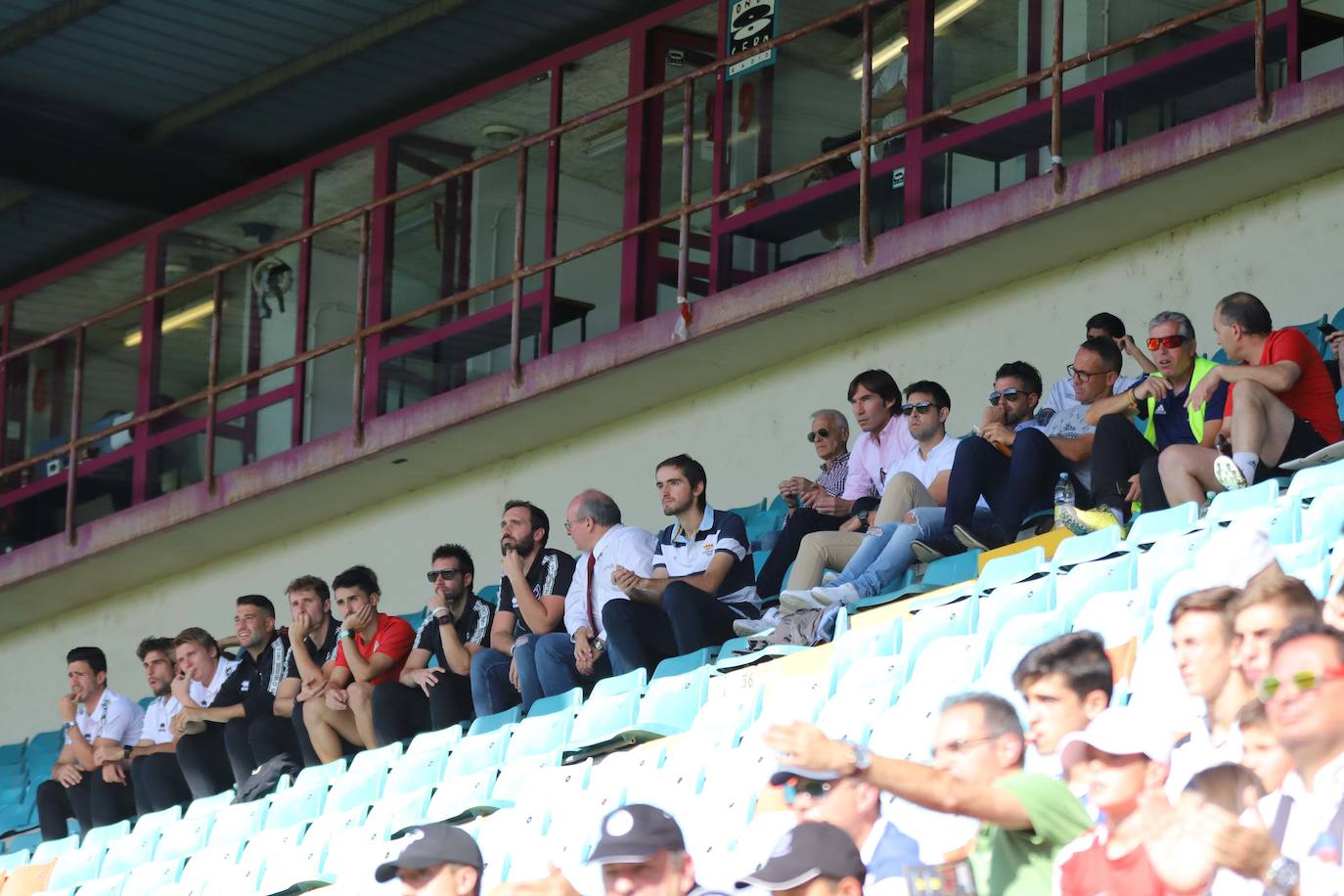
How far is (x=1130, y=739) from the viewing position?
361 centimetres

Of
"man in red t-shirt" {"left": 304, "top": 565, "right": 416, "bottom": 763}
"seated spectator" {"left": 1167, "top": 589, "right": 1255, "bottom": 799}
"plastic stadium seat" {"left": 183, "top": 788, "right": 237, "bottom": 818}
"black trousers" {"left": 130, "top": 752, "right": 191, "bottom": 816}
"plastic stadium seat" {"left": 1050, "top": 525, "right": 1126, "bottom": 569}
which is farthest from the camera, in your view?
"black trousers" {"left": 130, "top": 752, "right": 191, "bottom": 816}

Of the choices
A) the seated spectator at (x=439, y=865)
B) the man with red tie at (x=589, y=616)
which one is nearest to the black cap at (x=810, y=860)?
the seated spectator at (x=439, y=865)

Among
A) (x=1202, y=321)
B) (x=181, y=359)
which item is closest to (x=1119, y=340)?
(x=1202, y=321)

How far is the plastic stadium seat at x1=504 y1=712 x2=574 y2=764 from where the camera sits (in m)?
6.96

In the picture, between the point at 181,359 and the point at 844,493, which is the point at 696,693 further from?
the point at 181,359

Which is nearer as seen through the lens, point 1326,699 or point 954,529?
point 1326,699

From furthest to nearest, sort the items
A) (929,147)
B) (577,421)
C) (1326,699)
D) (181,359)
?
(181,359), (577,421), (929,147), (1326,699)

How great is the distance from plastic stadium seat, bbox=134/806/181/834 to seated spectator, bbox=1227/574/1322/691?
522 centimetres

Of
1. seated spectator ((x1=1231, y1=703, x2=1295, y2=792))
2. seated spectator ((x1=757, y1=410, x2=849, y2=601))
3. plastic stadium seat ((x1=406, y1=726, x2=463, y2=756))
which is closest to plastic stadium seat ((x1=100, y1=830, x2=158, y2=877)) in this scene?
plastic stadium seat ((x1=406, y1=726, x2=463, y2=756))

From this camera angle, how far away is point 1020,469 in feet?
22.2

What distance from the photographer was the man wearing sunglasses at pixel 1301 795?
328 centimetres

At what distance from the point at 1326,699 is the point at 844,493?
14.8 feet

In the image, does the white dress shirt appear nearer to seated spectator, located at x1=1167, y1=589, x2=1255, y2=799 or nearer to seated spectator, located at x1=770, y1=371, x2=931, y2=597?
seated spectator, located at x1=770, y1=371, x2=931, y2=597

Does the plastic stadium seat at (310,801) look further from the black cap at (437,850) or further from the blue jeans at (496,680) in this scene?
the black cap at (437,850)
